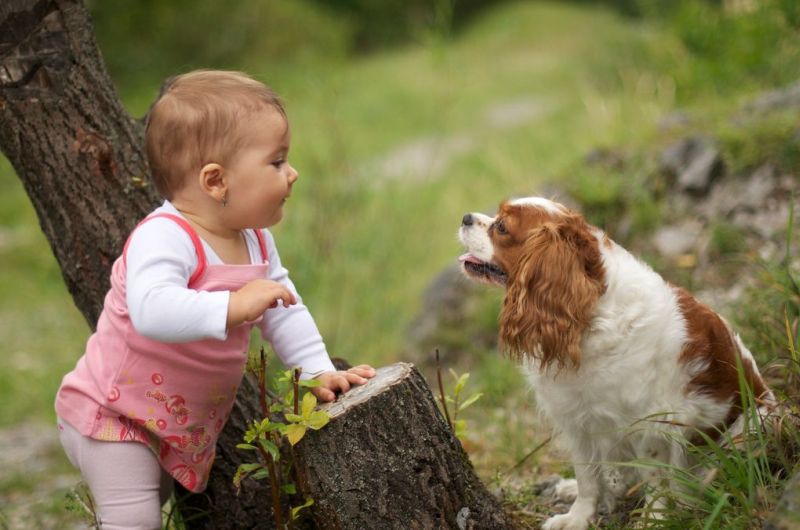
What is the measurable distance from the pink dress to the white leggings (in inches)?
1.3

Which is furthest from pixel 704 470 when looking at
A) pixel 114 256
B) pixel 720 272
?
pixel 720 272

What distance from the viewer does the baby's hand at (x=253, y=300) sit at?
7.47ft

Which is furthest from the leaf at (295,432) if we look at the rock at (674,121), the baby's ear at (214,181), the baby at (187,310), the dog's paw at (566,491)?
the rock at (674,121)

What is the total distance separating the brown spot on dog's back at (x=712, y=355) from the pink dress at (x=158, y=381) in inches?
51.6

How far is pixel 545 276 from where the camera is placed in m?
2.76

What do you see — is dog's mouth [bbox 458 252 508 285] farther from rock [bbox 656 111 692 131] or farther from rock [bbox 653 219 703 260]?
rock [bbox 656 111 692 131]

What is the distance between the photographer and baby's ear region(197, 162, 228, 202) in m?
2.40

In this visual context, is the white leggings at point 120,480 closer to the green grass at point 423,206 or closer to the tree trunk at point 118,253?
the tree trunk at point 118,253

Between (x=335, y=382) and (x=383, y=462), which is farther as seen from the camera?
(x=335, y=382)

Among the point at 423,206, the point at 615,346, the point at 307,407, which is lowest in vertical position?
the point at 423,206

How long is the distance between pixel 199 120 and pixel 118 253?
0.80 m

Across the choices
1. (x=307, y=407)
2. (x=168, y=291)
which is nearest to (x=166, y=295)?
(x=168, y=291)

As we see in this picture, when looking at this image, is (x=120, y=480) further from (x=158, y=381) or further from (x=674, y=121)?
(x=674, y=121)

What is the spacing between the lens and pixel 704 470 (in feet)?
8.97
